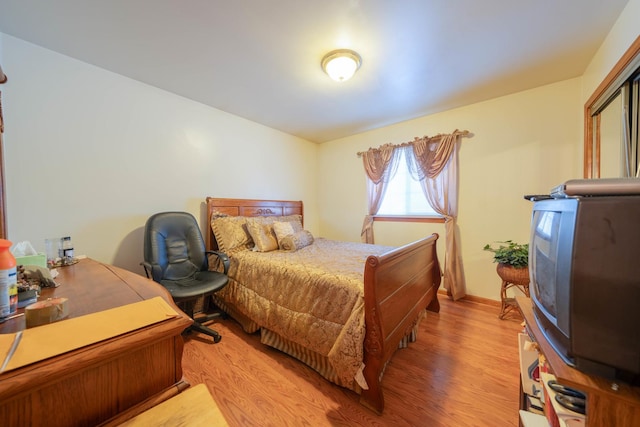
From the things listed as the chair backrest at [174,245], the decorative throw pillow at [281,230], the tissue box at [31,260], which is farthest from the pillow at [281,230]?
the tissue box at [31,260]

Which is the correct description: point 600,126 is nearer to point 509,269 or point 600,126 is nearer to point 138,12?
point 509,269

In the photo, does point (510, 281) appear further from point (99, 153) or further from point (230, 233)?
point (99, 153)

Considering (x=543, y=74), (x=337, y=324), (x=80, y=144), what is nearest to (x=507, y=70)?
(x=543, y=74)

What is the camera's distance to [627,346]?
58 cm

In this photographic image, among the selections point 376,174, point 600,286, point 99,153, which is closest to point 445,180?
point 376,174

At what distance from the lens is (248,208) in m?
3.25

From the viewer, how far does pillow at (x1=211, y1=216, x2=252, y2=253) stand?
8.59 ft

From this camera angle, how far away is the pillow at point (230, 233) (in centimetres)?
262

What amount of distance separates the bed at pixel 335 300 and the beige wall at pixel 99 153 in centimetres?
74

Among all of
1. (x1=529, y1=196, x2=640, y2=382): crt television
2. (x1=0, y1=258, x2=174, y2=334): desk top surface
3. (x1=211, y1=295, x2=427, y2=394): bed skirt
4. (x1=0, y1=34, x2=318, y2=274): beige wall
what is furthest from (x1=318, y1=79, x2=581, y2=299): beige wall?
(x1=0, y1=258, x2=174, y2=334): desk top surface

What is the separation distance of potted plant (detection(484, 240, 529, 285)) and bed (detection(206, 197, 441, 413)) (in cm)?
62

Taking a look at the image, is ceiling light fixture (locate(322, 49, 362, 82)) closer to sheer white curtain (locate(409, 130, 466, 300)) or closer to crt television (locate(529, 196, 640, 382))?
sheer white curtain (locate(409, 130, 466, 300))

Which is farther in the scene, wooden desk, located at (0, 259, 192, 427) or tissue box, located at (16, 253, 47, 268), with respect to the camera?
tissue box, located at (16, 253, 47, 268)

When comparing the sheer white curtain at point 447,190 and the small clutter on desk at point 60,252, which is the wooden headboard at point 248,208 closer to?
the small clutter on desk at point 60,252
